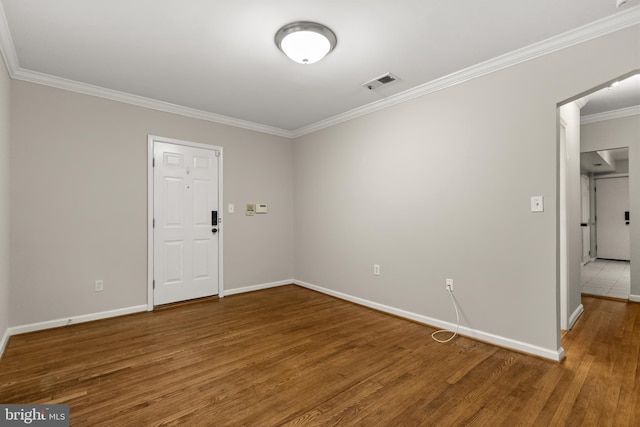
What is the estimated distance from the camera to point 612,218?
25.4 ft

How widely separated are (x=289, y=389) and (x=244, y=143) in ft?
11.8

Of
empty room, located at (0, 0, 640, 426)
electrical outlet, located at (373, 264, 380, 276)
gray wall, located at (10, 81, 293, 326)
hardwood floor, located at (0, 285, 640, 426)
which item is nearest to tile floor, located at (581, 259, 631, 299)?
empty room, located at (0, 0, 640, 426)

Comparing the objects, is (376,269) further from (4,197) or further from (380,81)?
(4,197)

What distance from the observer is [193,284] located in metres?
4.16

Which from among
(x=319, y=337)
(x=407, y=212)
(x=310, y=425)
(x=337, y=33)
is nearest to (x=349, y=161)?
(x=407, y=212)

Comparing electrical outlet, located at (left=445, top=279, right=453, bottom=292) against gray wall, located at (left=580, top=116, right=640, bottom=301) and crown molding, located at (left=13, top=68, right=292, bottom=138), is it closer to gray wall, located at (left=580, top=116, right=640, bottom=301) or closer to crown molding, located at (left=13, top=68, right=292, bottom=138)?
gray wall, located at (left=580, top=116, right=640, bottom=301)

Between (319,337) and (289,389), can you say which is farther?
(319,337)

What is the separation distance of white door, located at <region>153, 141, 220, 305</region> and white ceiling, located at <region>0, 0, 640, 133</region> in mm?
879

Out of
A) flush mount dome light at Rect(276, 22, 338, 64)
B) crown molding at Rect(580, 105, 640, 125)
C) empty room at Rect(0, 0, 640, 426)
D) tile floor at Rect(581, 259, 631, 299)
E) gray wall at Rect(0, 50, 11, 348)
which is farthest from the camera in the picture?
tile floor at Rect(581, 259, 631, 299)

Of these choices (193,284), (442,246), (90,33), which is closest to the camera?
(90,33)

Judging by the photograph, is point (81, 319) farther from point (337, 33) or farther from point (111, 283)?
point (337, 33)

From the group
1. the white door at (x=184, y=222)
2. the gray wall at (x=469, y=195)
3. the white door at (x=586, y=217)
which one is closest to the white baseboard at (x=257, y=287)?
the white door at (x=184, y=222)

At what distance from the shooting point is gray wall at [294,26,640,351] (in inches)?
97.6

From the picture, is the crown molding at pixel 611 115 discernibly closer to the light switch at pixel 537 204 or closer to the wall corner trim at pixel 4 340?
the light switch at pixel 537 204
